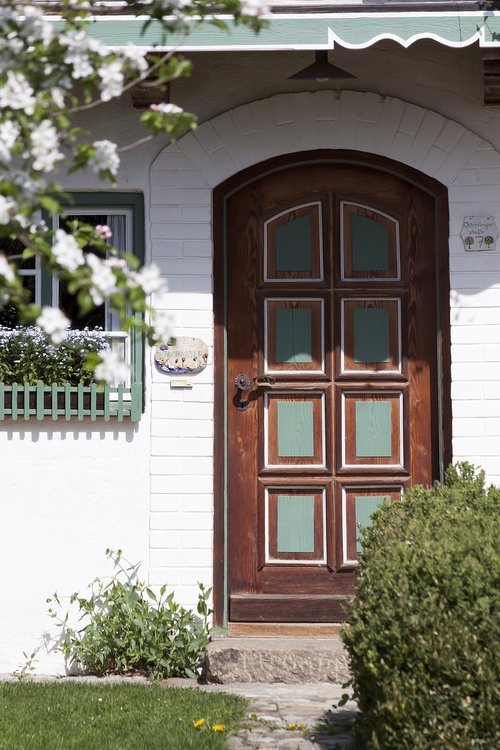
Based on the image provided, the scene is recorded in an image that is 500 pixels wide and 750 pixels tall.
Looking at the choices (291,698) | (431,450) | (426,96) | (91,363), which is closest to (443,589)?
(91,363)

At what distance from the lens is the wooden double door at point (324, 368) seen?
631cm

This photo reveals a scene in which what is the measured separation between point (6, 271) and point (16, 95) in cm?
54

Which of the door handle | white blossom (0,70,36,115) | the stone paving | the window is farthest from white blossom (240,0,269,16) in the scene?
the door handle

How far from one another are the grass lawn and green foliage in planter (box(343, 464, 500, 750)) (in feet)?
3.44

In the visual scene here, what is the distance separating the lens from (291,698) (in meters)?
5.28

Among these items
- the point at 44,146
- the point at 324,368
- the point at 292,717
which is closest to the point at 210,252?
the point at 324,368

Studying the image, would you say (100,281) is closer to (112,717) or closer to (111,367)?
(111,367)

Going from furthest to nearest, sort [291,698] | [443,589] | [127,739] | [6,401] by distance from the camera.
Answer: [6,401], [291,698], [127,739], [443,589]

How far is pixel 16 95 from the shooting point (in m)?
2.78

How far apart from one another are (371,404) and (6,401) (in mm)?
2203

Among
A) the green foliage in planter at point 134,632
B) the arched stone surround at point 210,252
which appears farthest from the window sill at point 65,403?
the green foliage in planter at point 134,632

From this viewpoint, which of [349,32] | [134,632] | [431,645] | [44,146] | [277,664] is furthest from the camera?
[134,632]

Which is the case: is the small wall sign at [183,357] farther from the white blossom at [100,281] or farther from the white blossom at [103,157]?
the white blossom at [100,281]

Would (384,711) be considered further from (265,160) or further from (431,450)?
(265,160)
